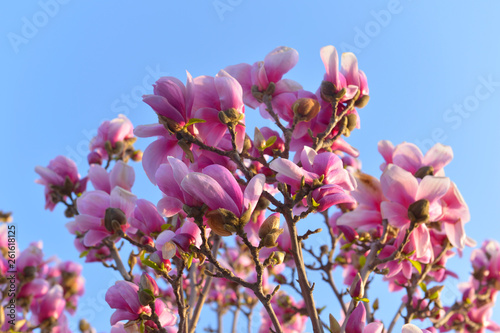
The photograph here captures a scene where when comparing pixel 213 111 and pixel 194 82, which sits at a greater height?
pixel 194 82

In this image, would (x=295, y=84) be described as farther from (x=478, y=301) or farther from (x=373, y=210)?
(x=478, y=301)

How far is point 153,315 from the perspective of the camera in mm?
1529

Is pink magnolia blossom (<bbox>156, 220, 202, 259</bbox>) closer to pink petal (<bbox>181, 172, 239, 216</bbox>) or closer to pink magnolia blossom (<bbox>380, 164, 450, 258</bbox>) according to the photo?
pink petal (<bbox>181, 172, 239, 216</bbox>)

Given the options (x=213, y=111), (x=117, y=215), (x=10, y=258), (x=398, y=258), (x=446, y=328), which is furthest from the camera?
(x=10, y=258)

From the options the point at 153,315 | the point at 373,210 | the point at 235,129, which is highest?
the point at 235,129

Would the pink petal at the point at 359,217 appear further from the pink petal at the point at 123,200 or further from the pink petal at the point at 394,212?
the pink petal at the point at 123,200

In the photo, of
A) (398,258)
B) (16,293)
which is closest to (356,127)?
(398,258)

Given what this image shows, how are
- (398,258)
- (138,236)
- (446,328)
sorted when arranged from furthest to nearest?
(446,328) < (138,236) < (398,258)

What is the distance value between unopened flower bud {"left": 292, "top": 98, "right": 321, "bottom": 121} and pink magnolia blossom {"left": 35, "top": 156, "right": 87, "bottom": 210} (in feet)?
5.85

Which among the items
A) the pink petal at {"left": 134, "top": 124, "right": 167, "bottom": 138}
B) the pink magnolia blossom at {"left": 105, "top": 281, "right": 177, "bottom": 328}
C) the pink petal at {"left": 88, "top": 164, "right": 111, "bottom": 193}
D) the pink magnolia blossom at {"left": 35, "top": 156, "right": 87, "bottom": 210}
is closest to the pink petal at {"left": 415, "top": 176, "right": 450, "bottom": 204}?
the pink petal at {"left": 134, "top": 124, "right": 167, "bottom": 138}

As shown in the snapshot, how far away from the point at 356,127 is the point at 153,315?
125cm

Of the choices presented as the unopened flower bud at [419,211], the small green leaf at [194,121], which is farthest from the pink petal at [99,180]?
the unopened flower bud at [419,211]

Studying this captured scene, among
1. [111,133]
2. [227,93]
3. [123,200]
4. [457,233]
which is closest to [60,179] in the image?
[111,133]

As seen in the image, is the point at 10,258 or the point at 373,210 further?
the point at 10,258
